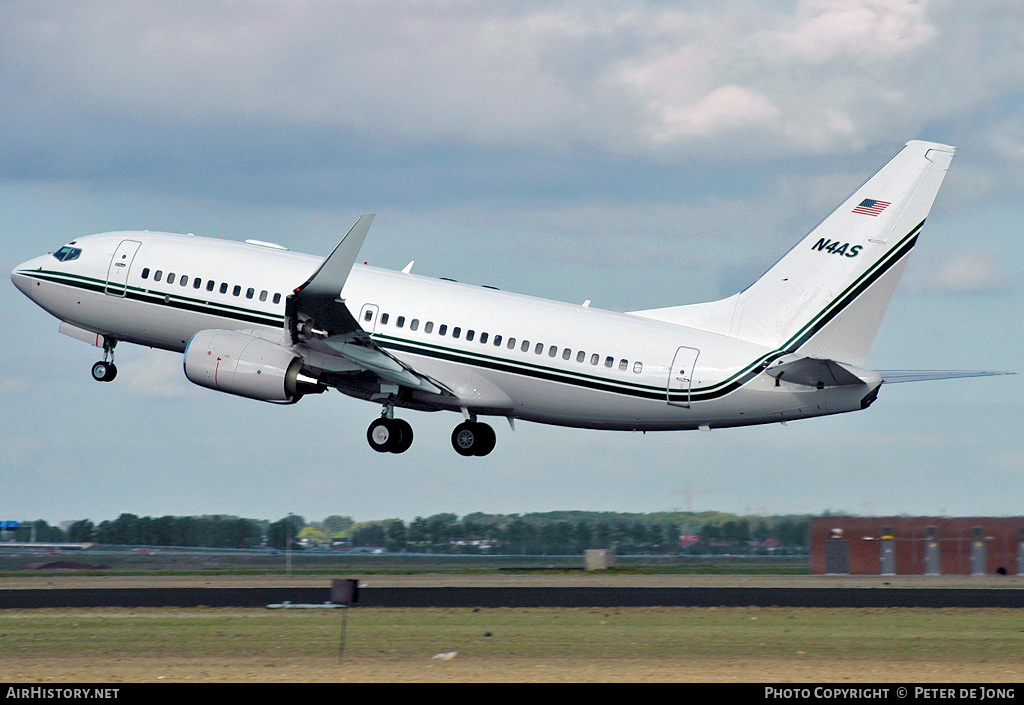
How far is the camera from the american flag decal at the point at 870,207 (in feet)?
135

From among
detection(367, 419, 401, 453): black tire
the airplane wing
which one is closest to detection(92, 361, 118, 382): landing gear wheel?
the airplane wing

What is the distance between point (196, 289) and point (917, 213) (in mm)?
24731

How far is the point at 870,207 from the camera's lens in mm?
41500

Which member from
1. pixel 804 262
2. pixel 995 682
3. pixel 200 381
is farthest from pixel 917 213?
pixel 200 381

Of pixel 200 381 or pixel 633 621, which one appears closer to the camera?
pixel 633 621

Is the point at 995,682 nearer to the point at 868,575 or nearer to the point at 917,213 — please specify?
the point at 917,213

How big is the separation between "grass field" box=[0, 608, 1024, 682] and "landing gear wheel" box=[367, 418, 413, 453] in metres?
9.31

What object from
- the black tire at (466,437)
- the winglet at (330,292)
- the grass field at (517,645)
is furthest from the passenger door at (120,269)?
the grass field at (517,645)

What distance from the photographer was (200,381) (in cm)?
4269

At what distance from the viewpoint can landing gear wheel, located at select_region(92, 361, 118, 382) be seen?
163 ft

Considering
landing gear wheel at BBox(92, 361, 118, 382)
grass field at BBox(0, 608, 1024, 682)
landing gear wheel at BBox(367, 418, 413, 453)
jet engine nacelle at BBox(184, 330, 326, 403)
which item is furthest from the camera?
landing gear wheel at BBox(92, 361, 118, 382)

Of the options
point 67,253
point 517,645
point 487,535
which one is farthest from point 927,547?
point 67,253

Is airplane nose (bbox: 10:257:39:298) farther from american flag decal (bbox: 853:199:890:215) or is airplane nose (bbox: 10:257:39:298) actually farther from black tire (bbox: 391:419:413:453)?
american flag decal (bbox: 853:199:890:215)

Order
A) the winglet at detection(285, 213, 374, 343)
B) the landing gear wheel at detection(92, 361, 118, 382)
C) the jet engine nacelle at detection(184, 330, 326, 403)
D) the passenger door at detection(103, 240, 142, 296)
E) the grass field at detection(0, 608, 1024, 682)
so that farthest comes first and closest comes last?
the landing gear wheel at detection(92, 361, 118, 382), the passenger door at detection(103, 240, 142, 296), the jet engine nacelle at detection(184, 330, 326, 403), the winglet at detection(285, 213, 374, 343), the grass field at detection(0, 608, 1024, 682)
